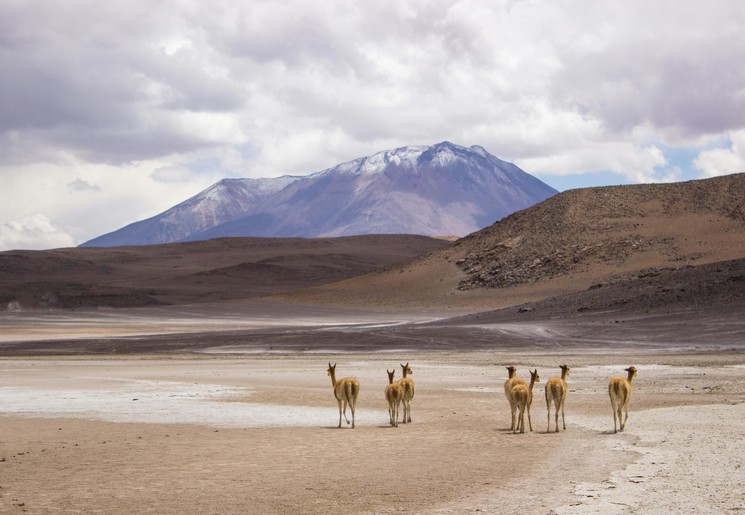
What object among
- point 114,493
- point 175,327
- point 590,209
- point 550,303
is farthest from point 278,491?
point 590,209

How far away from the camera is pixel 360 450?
1475cm

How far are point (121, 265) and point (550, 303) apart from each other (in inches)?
4612

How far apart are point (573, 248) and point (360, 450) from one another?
81922 millimetres

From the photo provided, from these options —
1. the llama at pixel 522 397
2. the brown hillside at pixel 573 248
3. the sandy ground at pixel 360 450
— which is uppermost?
the brown hillside at pixel 573 248

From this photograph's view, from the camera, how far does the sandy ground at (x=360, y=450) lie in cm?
1069

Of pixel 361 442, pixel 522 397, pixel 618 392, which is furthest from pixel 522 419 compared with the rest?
pixel 361 442

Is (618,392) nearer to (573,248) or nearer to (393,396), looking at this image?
(393,396)

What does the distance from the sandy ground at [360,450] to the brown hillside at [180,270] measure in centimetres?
8502

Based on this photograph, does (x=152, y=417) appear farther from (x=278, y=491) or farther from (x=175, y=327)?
(x=175, y=327)

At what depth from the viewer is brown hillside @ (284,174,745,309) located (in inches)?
3430

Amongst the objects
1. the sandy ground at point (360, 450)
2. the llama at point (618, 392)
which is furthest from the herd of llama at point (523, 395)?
the sandy ground at point (360, 450)

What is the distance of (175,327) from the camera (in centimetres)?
6925

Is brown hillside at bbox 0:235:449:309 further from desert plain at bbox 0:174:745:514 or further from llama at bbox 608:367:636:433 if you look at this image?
llama at bbox 608:367:636:433

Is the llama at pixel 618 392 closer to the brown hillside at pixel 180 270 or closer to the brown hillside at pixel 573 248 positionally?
the brown hillside at pixel 573 248
